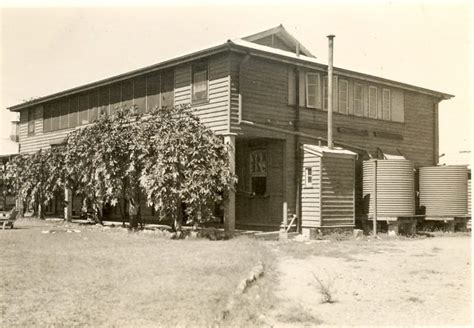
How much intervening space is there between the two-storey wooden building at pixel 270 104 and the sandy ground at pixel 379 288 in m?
5.88

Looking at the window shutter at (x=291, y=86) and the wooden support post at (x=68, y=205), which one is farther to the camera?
the wooden support post at (x=68, y=205)

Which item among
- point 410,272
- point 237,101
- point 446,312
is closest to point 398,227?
point 237,101

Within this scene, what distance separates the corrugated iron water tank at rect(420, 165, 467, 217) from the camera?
21922 millimetres

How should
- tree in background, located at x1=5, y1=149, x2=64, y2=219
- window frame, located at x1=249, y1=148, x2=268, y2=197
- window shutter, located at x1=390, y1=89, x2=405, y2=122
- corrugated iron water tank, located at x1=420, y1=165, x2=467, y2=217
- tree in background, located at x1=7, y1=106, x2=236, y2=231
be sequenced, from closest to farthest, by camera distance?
tree in background, located at x1=7, y1=106, x2=236, y2=231 < window frame, located at x1=249, y1=148, x2=268, y2=197 < corrugated iron water tank, located at x1=420, y1=165, x2=467, y2=217 < window shutter, located at x1=390, y1=89, x2=405, y2=122 < tree in background, located at x1=5, y1=149, x2=64, y2=219

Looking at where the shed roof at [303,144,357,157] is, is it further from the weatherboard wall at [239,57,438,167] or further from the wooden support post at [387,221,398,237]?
the wooden support post at [387,221,398,237]

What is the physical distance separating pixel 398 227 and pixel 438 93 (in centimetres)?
968

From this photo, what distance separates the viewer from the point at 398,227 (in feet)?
68.0

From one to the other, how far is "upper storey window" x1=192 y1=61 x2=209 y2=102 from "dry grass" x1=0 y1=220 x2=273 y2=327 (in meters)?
6.37

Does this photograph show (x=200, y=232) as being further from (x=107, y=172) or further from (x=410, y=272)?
(x=410, y=272)

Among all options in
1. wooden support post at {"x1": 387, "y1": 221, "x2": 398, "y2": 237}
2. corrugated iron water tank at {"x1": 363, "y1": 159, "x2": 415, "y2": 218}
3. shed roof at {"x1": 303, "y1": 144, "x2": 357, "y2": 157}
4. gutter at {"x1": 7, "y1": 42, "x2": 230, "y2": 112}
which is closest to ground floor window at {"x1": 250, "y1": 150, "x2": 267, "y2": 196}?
shed roof at {"x1": 303, "y1": 144, "x2": 357, "y2": 157}

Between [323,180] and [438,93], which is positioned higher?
[438,93]

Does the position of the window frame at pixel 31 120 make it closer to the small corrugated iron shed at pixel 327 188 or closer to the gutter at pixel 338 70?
the gutter at pixel 338 70

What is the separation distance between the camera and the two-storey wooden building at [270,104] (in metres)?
19.3

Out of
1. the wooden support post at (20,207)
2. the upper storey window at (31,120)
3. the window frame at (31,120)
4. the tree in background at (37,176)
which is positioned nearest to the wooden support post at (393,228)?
the tree in background at (37,176)
